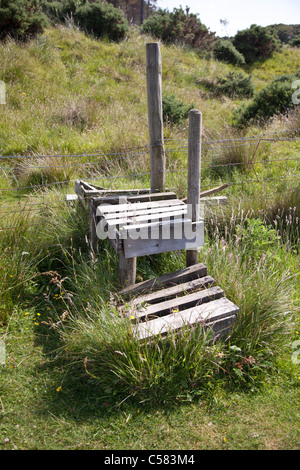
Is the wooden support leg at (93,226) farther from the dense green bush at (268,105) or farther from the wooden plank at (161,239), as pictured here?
the dense green bush at (268,105)

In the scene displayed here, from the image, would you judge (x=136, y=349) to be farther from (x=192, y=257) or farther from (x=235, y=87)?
(x=235, y=87)

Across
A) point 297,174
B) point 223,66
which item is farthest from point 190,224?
point 223,66

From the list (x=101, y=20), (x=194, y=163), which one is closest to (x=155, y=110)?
(x=194, y=163)

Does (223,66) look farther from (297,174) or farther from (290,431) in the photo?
(290,431)

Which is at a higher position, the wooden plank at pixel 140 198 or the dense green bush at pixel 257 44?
the dense green bush at pixel 257 44

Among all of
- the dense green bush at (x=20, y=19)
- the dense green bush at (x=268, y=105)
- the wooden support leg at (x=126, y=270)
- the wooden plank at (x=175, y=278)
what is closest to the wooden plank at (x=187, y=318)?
the wooden plank at (x=175, y=278)

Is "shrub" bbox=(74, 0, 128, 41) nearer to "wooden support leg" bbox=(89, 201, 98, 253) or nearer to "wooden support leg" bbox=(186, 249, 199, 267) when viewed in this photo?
"wooden support leg" bbox=(89, 201, 98, 253)

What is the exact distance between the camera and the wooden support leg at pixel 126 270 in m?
3.35

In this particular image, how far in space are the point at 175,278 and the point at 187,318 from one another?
0.52 m

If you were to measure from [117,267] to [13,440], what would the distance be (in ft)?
5.52

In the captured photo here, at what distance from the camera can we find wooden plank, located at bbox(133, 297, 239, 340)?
2866mm

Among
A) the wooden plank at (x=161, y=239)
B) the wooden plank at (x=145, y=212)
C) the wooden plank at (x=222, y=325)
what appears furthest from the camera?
the wooden plank at (x=145, y=212)

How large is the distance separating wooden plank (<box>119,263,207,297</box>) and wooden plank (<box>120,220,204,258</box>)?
0.67 feet

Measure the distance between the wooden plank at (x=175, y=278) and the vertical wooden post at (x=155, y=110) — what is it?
1044 mm
